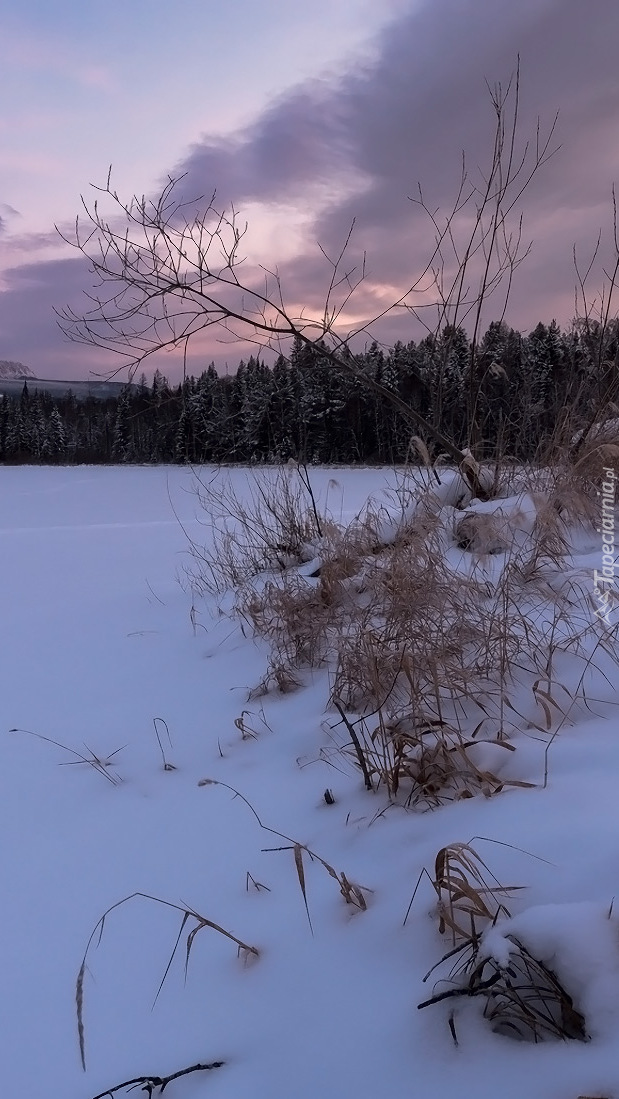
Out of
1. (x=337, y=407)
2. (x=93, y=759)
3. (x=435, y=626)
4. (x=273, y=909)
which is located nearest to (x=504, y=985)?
(x=273, y=909)

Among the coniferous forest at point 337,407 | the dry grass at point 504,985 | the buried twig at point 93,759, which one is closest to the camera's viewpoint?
the dry grass at point 504,985

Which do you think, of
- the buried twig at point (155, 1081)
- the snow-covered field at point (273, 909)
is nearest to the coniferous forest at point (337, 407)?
the snow-covered field at point (273, 909)

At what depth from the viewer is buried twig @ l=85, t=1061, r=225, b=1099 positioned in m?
0.85

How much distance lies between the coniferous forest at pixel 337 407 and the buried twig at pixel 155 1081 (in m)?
2.29

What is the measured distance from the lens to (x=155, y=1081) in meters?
0.85

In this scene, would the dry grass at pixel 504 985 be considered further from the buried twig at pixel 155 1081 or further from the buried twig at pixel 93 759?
the buried twig at pixel 93 759

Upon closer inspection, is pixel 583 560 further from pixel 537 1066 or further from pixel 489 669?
pixel 537 1066

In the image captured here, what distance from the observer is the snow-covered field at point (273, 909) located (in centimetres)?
78

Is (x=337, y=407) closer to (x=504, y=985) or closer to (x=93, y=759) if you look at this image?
(x=93, y=759)

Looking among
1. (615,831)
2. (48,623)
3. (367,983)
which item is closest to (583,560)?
(615,831)

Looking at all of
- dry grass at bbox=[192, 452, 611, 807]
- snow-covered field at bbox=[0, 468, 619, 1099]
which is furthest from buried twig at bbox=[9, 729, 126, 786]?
dry grass at bbox=[192, 452, 611, 807]

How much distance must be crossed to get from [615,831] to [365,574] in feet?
6.30

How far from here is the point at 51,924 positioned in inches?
49.9

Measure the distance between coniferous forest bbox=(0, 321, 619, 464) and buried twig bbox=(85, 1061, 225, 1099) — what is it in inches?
90.3
